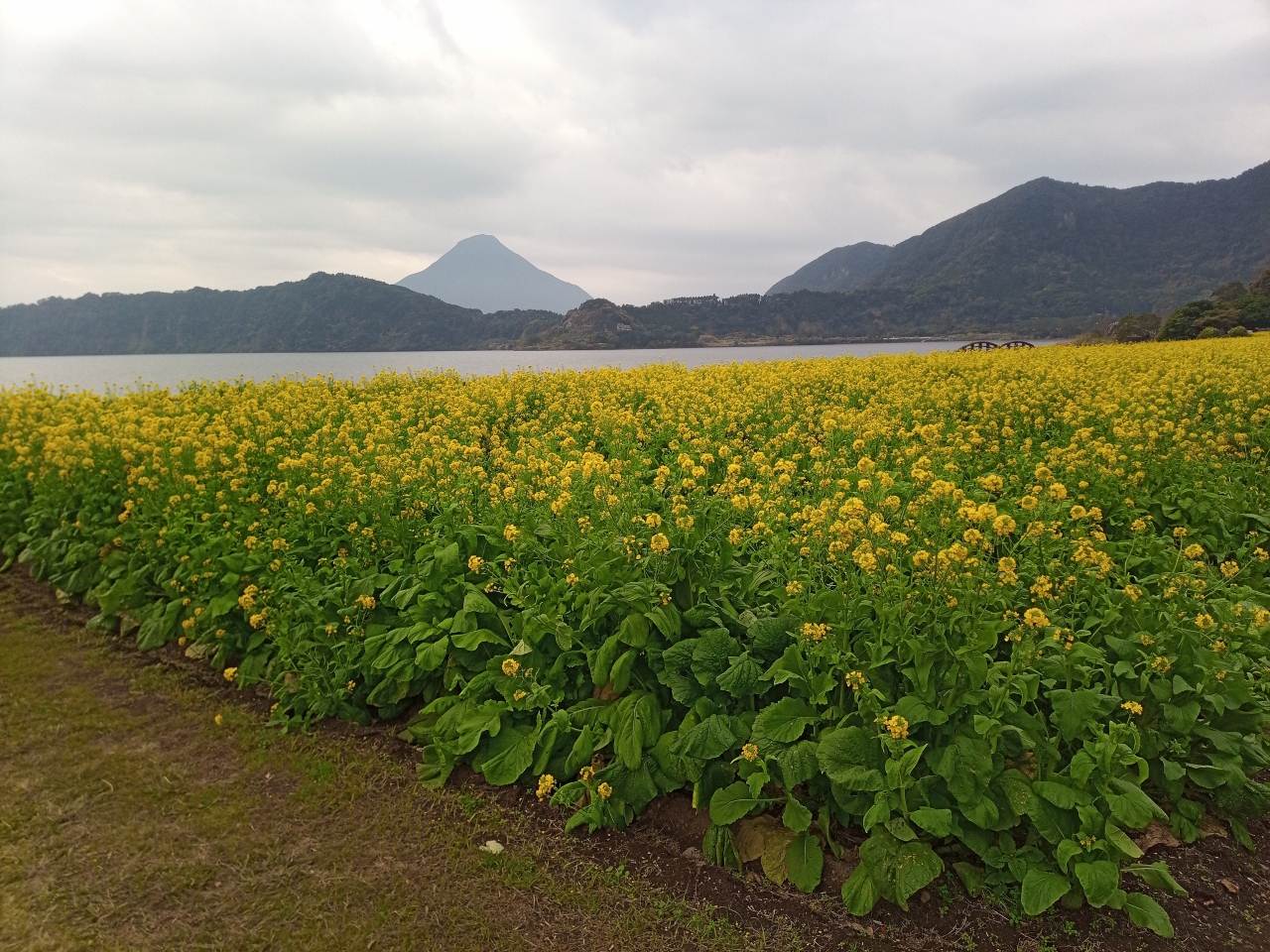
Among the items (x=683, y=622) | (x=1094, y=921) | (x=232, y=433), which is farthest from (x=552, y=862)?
(x=232, y=433)

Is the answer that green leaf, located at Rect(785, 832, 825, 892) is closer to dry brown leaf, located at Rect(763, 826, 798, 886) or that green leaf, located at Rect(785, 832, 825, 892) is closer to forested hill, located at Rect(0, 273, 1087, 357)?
dry brown leaf, located at Rect(763, 826, 798, 886)

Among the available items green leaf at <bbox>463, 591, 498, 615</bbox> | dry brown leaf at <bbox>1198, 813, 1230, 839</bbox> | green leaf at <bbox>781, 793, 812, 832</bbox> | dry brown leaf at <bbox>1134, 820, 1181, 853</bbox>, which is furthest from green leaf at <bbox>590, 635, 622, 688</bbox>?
dry brown leaf at <bbox>1198, 813, 1230, 839</bbox>

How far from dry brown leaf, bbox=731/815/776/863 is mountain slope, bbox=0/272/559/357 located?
70.0 m

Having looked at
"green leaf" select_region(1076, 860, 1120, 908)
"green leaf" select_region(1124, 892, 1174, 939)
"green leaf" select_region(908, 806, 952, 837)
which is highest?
"green leaf" select_region(908, 806, 952, 837)

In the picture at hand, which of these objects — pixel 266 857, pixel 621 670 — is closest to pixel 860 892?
pixel 621 670

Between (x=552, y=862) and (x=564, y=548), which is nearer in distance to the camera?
(x=552, y=862)

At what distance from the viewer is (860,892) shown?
3113 mm

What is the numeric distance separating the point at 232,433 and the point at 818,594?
6.88m

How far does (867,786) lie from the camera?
315cm

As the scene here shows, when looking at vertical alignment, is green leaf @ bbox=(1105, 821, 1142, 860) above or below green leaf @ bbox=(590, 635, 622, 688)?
below

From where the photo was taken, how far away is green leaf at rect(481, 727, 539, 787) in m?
3.97

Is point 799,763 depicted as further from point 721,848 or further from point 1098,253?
point 1098,253

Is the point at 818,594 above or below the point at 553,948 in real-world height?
above

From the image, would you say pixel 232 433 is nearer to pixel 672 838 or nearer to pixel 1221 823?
pixel 672 838
